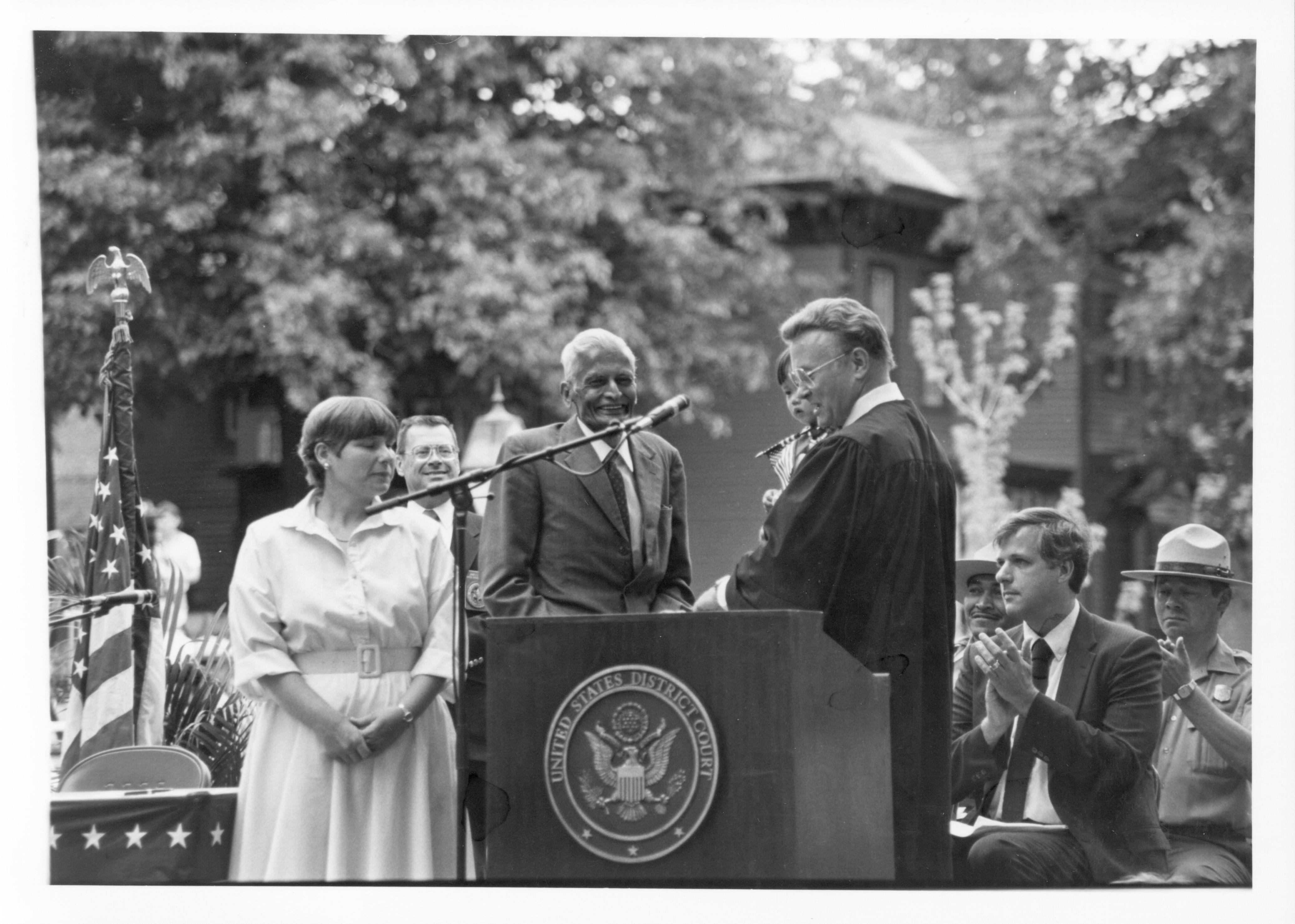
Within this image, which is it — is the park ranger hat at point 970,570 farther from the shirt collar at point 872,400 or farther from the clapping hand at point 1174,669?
the shirt collar at point 872,400

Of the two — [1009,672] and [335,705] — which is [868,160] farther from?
[335,705]

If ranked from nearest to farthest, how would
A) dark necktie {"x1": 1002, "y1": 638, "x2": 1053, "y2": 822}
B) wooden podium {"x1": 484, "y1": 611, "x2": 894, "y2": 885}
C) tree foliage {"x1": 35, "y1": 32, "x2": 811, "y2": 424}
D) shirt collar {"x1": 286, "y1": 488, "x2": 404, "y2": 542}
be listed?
wooden podium {"x1": 484, "y1": 611, "x2": 894, "y2": 885} < shirt collar {"x1": 286, "y1": 488, "x2": 404, "y2": 542} < dark necktie {"x1": 1002, "y1": 638, "x2": 1053, "y2": 822} < tree foliage {"x1": 35, "y1": 32, "x2": 811, "y2": 424}

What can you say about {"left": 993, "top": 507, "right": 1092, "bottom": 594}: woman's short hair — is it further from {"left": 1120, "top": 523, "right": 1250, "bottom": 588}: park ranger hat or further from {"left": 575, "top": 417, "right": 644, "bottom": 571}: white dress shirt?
{"left": 575, "top": 417, "right": 644, "bottom": 571}: white dress shirt

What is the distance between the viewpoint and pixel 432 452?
5.40 metres

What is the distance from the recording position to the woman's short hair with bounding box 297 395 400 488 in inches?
178

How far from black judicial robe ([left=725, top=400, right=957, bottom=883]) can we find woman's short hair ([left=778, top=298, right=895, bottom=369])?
15 cm

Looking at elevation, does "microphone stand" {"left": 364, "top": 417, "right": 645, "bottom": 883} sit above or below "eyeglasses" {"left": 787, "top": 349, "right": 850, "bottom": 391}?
below

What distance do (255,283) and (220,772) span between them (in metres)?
7.87

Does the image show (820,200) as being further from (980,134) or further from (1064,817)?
(1064,817)

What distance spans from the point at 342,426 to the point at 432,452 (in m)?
0.89

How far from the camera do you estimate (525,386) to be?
1396 centimetres

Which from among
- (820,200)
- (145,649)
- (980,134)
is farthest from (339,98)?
(145,649)

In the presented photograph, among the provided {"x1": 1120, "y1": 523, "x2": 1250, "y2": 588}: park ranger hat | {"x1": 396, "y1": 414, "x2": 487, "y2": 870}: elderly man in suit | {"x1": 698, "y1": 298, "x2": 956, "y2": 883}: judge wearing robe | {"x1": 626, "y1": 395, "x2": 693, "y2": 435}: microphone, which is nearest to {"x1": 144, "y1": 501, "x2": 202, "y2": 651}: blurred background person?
{"x1": 396, "y1": 414, "x2": 487, "y2": 870}: elderly man in suit

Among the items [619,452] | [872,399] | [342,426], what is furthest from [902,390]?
[342,426]
